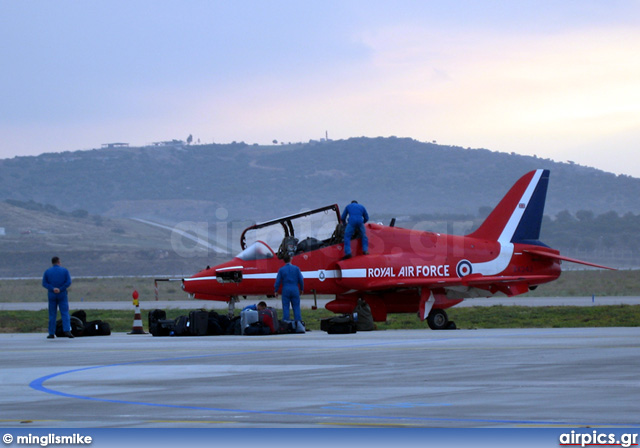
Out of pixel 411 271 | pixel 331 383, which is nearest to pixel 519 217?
pixel 411 271

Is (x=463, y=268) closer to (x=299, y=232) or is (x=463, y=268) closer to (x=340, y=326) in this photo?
(x=299, y=232)

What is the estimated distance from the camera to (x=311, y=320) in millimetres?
29984

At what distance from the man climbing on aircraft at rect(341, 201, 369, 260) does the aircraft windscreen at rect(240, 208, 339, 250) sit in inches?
17.5

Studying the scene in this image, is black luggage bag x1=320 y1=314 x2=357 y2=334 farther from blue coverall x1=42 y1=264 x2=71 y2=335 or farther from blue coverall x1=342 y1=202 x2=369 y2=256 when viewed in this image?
blue coverall x1=42 y1=264 x2=71 y2=335

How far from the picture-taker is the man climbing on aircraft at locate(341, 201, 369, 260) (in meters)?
23.9

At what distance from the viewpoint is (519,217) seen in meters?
25.7

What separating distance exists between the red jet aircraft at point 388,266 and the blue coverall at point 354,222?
Answer: 0.21m

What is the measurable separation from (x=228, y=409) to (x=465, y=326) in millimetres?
17999

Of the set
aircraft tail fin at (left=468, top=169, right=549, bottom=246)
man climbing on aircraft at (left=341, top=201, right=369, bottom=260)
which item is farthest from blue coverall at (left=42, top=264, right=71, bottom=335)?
aircraft tail fin at (left=468, top=169, right=549, bottom=246)

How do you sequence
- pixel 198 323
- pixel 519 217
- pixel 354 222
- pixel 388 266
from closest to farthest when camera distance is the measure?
pixel 198 323 → pixel 354 222 → pixel 388 266 → pixel 519 217

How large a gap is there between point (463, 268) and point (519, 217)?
2318 millimetres

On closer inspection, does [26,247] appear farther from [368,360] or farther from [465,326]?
[368,360]

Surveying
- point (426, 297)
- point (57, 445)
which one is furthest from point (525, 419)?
point (426, 297)

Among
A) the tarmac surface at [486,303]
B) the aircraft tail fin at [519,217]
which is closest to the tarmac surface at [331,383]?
the aircraft tail fin at [519,217]
